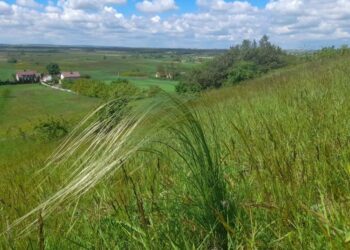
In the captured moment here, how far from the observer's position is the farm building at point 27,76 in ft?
426

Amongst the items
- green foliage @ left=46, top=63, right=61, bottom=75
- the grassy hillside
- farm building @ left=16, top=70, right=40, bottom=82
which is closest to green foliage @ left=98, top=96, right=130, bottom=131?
the grassy hillside

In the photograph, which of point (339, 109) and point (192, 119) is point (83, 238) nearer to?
point (192, 119)

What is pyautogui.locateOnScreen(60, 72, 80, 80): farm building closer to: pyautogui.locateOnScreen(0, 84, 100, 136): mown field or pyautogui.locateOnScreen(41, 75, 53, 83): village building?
pyautogui.locateOnScreen(41, 75, 53, 83): village building

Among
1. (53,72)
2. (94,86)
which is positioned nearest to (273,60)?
(94,86)

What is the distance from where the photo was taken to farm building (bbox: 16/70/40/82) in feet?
426

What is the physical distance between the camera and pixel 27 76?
134000 millimetres

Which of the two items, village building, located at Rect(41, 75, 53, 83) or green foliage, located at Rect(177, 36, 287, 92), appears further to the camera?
village building, located at Rect(41, 75, 53, 83)

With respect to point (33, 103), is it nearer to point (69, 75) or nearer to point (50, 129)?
point (69, 75)

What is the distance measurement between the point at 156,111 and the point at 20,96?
10131 cm

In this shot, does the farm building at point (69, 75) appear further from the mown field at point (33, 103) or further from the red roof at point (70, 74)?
the mown field at point (33, 103)

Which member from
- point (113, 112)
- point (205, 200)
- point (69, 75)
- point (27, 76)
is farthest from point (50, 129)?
point (69, 75)

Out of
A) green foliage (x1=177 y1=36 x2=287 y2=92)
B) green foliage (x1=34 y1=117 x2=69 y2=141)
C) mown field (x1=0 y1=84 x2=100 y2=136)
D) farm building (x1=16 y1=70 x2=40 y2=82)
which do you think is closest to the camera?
green foliage (x1=34 y1=117 x2=69 y2=141)

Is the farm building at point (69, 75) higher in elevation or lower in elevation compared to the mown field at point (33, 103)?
lower

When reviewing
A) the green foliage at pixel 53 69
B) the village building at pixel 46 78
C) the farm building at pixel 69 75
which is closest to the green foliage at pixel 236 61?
the farm building at pixel 69 75
